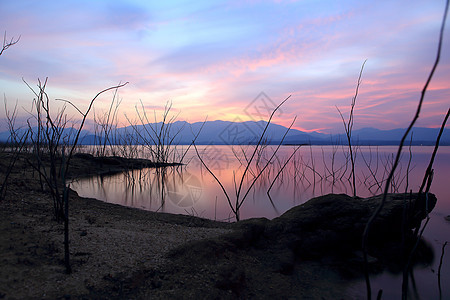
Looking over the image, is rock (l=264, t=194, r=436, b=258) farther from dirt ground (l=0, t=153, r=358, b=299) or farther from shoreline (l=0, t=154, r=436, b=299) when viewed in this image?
dirt ground (l=0, t=153, r=358, b=299)

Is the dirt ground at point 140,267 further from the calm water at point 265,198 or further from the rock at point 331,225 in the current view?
the calm water at point 265,198

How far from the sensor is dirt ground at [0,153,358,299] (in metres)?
1.78

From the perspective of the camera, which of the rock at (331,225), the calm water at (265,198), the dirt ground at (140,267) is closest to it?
the dirt ground at (140,267)

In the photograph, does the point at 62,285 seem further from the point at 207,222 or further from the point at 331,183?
the point at 331,183

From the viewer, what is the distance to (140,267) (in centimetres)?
208

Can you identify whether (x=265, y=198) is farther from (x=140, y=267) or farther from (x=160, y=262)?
(x=140, y=267)

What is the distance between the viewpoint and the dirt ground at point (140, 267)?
178cm

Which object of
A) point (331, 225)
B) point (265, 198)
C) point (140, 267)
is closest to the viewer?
point (140, 267)

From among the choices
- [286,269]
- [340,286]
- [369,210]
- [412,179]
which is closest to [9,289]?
[286,269]

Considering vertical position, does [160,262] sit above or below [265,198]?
above

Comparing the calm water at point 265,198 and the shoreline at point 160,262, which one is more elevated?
the shoreline at point 160,262

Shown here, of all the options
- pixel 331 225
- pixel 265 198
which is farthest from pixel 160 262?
pixel 265 198

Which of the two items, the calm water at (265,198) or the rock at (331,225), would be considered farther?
the rock at (331,225)

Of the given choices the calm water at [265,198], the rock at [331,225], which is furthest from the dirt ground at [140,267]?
the calm water at [265,198]
